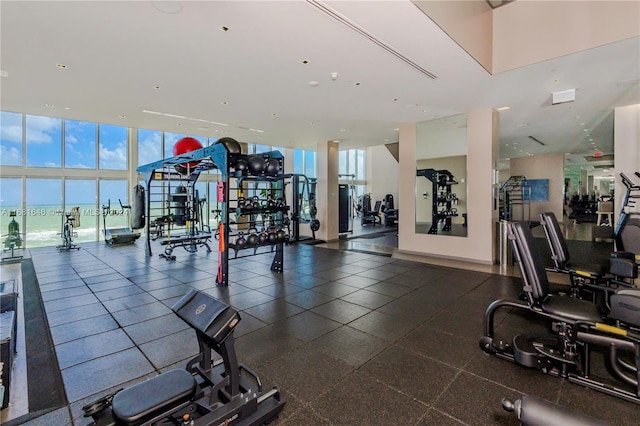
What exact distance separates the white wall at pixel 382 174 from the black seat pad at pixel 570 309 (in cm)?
1325

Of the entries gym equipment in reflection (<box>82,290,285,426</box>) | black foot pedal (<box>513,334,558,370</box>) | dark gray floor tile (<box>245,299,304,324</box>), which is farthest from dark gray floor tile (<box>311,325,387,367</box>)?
black foot pedal (<box>513,334,558,370</box>)

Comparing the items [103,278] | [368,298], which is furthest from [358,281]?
[103,278]

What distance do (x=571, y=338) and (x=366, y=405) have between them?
5.23 feet

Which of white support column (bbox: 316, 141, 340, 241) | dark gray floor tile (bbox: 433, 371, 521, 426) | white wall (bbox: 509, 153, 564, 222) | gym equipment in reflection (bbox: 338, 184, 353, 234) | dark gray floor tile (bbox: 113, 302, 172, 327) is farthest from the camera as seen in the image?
white wall (bbox: 509, 153, 564, 222)

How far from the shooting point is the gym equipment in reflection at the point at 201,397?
5.34 ft

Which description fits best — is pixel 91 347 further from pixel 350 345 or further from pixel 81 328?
pixel 350 345

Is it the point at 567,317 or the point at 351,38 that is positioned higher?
the point at 351,38

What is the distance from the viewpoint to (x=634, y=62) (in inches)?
159

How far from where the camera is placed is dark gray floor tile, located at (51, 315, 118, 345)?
3.06 metres

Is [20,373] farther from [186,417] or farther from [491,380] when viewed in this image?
[491,380]

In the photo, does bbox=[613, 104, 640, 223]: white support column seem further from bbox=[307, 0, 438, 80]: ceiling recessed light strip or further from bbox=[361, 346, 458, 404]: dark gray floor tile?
bbox=[361, 346, 458, 404]: dark gray floor tile

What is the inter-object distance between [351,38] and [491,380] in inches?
137

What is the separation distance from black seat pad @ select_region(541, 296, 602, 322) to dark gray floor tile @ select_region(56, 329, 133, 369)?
368 centimetres

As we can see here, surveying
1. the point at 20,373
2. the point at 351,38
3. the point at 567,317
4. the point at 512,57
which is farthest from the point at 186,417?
the point at 512,57
